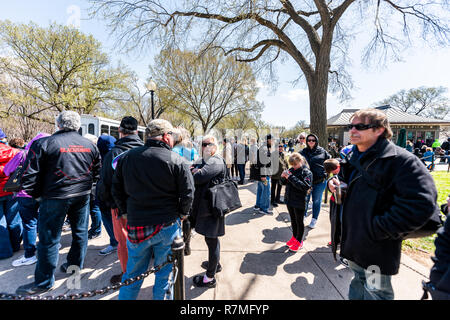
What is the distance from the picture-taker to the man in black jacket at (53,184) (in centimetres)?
235

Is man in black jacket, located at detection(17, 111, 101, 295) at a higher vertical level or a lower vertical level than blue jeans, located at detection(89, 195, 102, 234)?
higher

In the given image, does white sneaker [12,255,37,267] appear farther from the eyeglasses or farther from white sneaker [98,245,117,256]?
the eyeglasses

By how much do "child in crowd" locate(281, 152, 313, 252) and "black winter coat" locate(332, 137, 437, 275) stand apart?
1425 millimetres

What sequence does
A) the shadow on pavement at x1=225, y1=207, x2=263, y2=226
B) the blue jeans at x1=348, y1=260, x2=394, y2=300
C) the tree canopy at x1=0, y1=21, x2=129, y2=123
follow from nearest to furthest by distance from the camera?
the blue jeans at x1=348, y1=260, x2=394, y2=300 < the shadow on pavement at x1=225, y1=207, x2=263, y2=226 < the tree canopy at x1=0, y1=21, x2=129, y2=123

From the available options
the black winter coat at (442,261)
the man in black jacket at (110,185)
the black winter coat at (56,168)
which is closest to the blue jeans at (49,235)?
the black winter coat at (56,168)

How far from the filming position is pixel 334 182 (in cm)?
200

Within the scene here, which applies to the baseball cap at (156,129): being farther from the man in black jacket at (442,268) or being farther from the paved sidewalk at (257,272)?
the man in black jacket at (442,268)

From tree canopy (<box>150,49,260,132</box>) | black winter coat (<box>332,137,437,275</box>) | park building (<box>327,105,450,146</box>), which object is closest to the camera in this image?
black winter coat (<box>332,137,437,275</box>)

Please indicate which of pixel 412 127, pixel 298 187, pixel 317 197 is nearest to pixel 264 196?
pixel 317 197

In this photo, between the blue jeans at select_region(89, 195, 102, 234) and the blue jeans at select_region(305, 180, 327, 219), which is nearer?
the blue jeans at select_region(89, 195, 102, 234)

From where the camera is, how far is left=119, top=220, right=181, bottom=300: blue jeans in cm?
185

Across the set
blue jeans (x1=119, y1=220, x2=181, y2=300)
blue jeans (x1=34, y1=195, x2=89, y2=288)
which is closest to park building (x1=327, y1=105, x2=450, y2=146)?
blue jeans (x1=119, y1=220, x2=181, y2=300)

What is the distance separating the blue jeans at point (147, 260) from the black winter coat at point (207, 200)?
1.74 ft
